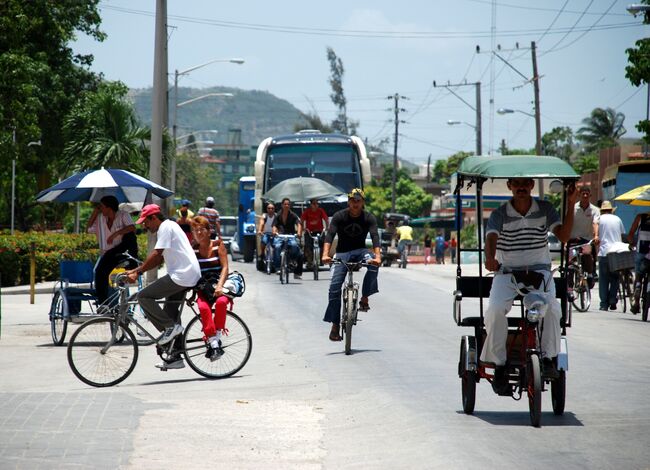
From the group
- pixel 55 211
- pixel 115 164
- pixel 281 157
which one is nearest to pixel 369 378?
pixel 281 157

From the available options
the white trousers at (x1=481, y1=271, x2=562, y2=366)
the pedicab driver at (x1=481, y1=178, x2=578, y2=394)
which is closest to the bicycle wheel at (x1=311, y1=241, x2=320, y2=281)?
the pedicab driver at (x1=481, y1=178, x2=578, y2=394)

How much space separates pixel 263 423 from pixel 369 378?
2.64 m

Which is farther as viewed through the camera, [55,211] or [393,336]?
[55,211]

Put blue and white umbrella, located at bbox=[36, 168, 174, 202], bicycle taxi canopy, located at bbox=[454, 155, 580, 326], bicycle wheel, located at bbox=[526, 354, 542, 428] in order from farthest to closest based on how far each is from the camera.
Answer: blue and white umbrella, located at bbox=[36, 168, 174, 202], bicycle taxi canopy, located at bbox=[454, 155, 580, 326], bicycle wheel, located at bbox=[526, 354, 542, 428]

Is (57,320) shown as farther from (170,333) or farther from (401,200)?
(401,200)

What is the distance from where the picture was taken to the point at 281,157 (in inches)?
1300

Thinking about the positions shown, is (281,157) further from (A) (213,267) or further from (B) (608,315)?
(A) (213,267)

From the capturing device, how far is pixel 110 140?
39.2 m

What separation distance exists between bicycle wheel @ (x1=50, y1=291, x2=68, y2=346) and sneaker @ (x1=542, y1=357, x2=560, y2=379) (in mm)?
8139

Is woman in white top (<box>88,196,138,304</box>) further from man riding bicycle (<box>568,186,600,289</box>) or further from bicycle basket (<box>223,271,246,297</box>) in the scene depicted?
man riding bicycle (<box>568,186,600,289</box>)

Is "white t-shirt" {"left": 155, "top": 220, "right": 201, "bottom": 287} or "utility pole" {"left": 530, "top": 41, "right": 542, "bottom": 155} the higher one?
"utility pole" {"left": 530, "top": 41, "right": 542, "bottom": 155}

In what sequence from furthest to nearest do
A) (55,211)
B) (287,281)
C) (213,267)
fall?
(55,211), (287,281), (213,267)

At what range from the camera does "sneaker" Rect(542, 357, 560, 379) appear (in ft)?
28.8

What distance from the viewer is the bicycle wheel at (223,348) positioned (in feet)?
39.1
